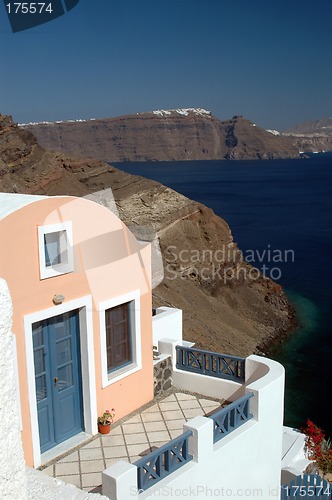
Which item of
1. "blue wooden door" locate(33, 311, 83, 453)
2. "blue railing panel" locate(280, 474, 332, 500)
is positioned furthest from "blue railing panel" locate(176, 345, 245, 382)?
"blue railing panel" locate(280, 474, 332, 500)

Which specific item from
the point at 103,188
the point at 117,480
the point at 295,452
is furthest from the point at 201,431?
the point at 103,188

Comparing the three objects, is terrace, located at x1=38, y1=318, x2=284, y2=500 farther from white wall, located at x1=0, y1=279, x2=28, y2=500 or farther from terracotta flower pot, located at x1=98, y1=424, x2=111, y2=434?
white wall, located at x1=0, y1=279, x2=28, y2=500

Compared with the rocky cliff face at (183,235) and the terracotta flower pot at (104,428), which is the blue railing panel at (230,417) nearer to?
the terracotta flower pot at (104,428)

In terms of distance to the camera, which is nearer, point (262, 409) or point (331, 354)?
point (262, 409)

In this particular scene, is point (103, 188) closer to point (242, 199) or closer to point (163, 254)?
point (163, 254)

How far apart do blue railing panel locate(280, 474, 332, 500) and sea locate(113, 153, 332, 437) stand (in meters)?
8.83

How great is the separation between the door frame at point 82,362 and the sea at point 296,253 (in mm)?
14465

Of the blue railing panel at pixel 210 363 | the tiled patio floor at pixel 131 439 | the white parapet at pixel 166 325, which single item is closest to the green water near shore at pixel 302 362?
the white parapet at pixel 166 325

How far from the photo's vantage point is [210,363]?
32.5 ft

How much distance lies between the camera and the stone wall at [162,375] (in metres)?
9.89

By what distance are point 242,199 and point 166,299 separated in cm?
6887

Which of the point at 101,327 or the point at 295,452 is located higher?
the point at 101,327

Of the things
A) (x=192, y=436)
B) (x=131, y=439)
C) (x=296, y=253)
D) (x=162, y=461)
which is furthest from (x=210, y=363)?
(x=296, y=253)

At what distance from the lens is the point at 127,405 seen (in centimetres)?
922
